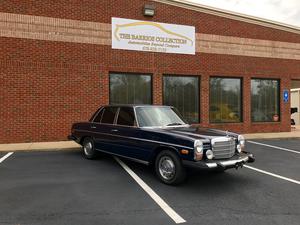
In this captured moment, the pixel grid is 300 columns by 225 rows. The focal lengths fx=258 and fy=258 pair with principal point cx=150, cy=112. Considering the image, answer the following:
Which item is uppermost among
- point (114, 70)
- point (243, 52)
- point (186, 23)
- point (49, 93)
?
point (186, 23)

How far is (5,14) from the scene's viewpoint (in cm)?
1006

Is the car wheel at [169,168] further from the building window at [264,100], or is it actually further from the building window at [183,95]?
the building window at [264,100]

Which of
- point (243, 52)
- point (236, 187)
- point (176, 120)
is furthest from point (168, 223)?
point (243, 52)

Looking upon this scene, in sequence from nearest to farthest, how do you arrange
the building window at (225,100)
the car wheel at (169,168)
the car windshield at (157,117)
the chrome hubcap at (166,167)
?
the car wheel at (169,168) < the chrome hubcap at (166,167) < the car windshield at (157,117) < the building window at (225,100)

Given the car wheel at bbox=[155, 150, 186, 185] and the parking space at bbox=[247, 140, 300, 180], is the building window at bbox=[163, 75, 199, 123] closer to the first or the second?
the parking space at bbox=[247, 140, 300, 180]

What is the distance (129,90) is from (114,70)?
1138mm

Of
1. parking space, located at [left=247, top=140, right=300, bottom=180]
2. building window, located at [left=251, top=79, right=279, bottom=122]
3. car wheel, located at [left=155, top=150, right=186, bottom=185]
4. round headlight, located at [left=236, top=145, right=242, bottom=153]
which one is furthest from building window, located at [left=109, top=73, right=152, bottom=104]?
round headlight, located at [left=236, top=145, right=242, bottom=153]

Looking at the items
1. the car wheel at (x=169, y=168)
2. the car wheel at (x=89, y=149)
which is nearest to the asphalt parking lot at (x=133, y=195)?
the car wheel at (x=169, y=168)

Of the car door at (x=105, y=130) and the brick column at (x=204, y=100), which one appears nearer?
the car door at (x=105, y=130)

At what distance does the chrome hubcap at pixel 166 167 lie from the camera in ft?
17.2

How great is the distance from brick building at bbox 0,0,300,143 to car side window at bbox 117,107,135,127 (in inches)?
189

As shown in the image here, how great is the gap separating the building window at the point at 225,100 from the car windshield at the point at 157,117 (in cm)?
709

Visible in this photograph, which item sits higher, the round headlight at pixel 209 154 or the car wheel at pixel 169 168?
the round headlight at pixel 209 154

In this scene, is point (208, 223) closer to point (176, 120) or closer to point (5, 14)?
point (176, 120)
